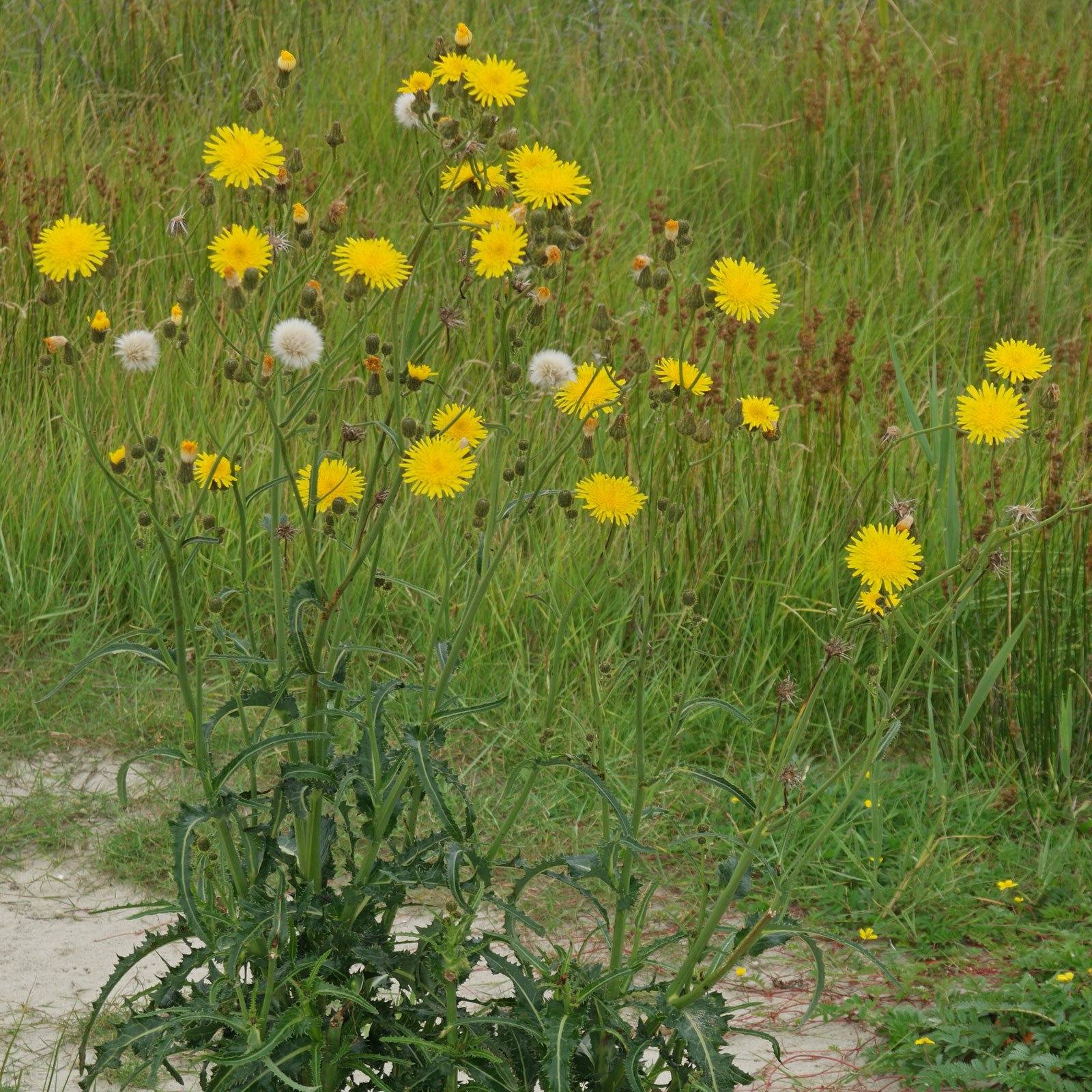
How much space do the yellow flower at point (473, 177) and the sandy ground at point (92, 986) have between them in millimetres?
1136

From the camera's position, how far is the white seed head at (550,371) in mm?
1758

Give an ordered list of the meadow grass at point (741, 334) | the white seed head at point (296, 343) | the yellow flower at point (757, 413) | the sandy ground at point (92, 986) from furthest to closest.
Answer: the meadow grass at point (741, 334) < the sandy ground at point (92, 986) < the yellow flower at point (757, 413) < the white seed head at point (296, 343)

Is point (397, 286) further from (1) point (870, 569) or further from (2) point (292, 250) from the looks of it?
(1) point (870, 569)

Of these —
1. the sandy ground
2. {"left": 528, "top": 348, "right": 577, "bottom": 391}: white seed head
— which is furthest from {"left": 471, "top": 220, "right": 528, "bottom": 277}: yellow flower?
the sandy ground

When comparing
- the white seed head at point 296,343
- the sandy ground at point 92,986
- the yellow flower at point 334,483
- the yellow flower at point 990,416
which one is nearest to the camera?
the white seed head at point 296,343

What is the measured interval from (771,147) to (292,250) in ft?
13.4

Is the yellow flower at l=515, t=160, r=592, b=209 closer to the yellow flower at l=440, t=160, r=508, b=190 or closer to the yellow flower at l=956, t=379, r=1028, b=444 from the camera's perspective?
the yellow flower at l=440, t=160, r=508, b=190

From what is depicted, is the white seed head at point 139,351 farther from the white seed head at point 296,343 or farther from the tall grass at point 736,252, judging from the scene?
the tall grass at point 736,252

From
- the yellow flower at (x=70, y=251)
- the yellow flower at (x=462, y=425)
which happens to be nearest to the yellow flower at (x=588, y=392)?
the yellow flower at (x=462, y=425)

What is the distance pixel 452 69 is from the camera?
1.66 m

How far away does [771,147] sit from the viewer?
5.52 meters

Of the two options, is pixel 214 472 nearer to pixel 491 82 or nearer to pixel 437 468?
pixel 437 468

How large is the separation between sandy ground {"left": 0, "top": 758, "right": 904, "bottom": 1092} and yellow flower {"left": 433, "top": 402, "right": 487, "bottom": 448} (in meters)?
0.82

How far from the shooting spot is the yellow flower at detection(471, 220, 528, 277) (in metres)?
1.66
